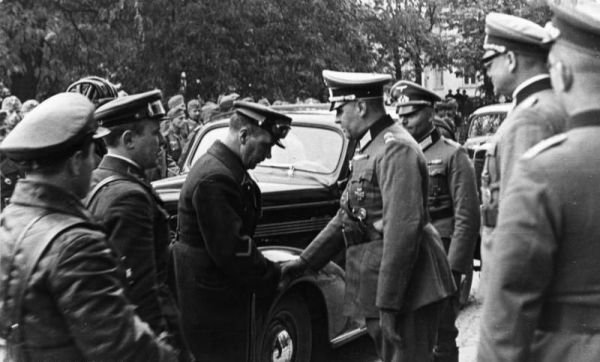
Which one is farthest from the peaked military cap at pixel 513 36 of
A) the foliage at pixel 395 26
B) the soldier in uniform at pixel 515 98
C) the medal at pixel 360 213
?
the foliage at pixel 395 26

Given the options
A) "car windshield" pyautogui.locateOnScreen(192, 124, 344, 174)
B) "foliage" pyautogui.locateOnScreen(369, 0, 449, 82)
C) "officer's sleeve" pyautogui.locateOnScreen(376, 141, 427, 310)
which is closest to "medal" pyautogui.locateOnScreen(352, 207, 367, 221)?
"officer's sleeve" pyautogui.locateOnScreen(376, 141, 427, 310)

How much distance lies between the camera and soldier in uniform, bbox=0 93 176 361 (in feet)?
7.67

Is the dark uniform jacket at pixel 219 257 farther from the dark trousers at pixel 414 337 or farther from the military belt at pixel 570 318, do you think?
the military belt at pixel 570 318

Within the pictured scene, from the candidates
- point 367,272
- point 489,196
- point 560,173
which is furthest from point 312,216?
point 560,173

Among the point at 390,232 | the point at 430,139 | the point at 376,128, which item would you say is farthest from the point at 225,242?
the point at 430,139

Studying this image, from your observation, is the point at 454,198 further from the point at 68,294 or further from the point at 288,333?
the point at 68,294

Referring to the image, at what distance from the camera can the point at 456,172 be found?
5613 mm

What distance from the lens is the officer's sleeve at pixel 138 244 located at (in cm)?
321

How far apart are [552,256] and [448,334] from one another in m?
3.34

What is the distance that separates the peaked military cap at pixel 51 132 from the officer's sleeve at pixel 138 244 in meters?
0.69

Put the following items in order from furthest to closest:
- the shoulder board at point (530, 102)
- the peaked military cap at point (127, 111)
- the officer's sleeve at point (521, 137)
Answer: the peaked military cap at point (127, 111) < the shoulder board at point (530, 102) < the officer's sleeve at point (521, 137)

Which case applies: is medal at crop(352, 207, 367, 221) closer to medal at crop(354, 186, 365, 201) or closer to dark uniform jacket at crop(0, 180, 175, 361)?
medal at crop(354, 186, 365, 201)

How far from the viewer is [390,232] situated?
13.5 feet

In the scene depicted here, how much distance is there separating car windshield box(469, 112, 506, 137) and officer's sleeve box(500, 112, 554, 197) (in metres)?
11.0
